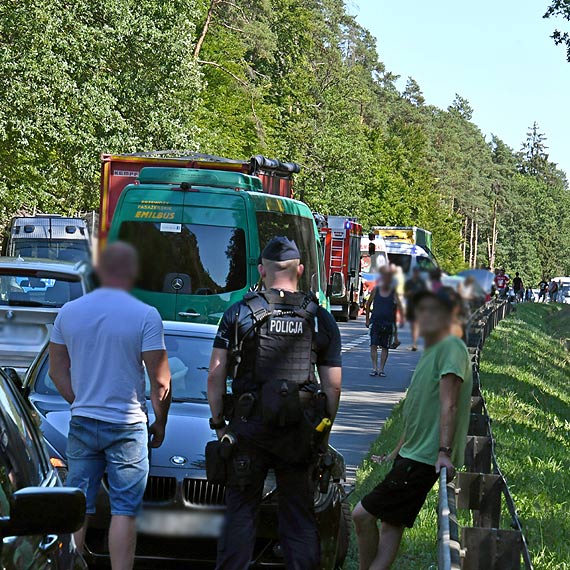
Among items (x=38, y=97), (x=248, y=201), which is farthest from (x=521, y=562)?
(x=38, y=97)

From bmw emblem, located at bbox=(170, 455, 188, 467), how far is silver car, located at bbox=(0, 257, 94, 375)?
5.80 meters

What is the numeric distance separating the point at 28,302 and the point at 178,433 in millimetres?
6337

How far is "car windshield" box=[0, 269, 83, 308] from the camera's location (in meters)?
13.7

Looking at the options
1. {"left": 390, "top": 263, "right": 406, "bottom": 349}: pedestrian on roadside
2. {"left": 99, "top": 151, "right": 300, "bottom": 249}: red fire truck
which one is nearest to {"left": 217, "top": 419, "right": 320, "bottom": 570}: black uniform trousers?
{"left": 390, "top": 263, "right": 406, "bottom": 349}: pedestrian on roadside

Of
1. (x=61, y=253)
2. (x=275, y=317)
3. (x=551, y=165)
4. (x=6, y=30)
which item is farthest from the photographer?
(x=6, y=30)

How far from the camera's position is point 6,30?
3403 cm

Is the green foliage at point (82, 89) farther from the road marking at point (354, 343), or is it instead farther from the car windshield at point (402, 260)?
the car windshield at point (402, 260)

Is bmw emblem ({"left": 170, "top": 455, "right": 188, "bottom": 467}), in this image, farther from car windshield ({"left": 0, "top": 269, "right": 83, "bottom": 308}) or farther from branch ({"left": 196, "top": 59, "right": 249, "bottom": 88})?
branch ({"left": 196, "top": 59, "right": 249, "bottom": 88})

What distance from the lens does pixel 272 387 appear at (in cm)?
602

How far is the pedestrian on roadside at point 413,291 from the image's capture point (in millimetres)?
2023

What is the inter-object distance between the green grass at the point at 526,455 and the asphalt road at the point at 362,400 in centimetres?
28

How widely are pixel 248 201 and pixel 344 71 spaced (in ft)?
264

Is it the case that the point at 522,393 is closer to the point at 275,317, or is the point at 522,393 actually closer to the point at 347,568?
the point at 347,568

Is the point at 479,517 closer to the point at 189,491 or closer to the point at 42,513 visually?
the point at 189,491
